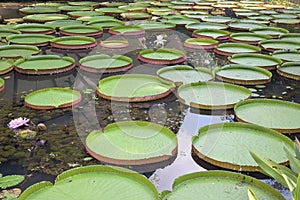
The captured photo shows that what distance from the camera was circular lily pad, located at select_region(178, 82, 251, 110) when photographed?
336 centimetres

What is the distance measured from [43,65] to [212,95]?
2072 mm

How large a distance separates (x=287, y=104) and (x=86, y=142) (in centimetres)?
184

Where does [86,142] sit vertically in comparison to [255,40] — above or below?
below

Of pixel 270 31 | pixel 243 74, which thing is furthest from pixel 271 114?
pixel 270 31

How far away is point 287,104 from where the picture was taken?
3338 millimetres

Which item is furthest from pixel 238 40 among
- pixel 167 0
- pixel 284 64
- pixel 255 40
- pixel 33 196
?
pixel 167 0

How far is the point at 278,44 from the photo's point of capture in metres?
5.60

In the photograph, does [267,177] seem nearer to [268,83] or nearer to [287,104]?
[287,104]

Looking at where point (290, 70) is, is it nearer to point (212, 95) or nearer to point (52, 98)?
point (212, 95)

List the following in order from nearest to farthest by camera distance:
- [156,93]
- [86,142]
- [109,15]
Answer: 1. [86,142]
2. [156,93]
3. [109,15]

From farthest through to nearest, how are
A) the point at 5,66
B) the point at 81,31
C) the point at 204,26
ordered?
the point at 204,26
the point at 81,31
the point at 5,66

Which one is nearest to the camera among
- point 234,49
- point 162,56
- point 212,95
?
point 212,95

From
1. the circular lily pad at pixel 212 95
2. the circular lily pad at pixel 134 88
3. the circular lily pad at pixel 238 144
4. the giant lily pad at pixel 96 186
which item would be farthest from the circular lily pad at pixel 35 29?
the giant lily pad at pixel 96 186

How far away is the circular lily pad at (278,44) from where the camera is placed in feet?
17.6
